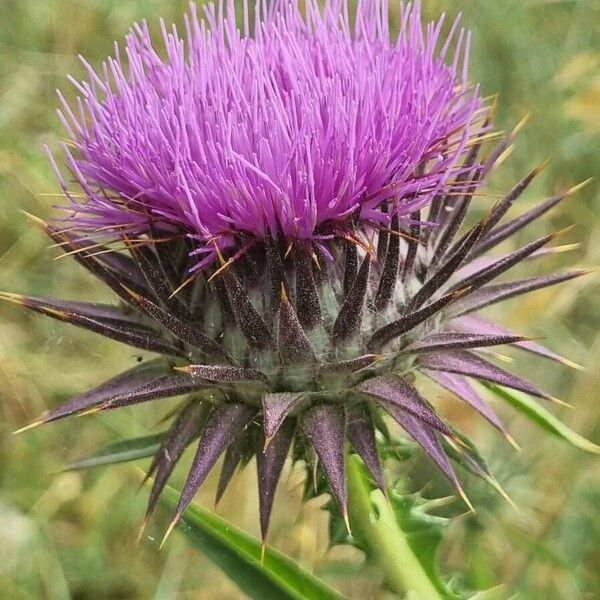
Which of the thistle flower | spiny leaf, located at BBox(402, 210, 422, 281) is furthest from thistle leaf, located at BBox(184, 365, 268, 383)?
spiny leaf, located at BBox(402, 210, 422, 281)

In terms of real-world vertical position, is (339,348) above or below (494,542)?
above

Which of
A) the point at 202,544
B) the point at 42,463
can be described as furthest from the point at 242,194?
the point at 42,463

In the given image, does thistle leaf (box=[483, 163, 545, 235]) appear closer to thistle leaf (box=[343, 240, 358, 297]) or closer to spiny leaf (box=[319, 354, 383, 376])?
thistle leaf (box=[343, 240, 358, 297])

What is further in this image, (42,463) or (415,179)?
Answer: (42,463)

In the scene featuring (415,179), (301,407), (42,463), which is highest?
(415,179)

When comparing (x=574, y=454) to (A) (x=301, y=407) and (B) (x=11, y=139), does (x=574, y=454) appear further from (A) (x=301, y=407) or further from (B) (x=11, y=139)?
(B) (x=11, y=139)
